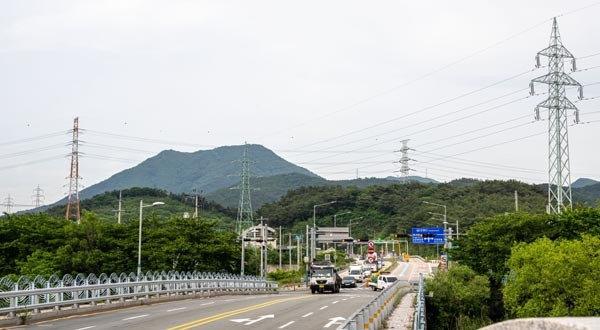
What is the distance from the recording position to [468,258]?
58.9 m

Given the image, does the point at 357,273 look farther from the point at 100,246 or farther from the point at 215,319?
the point at 215,319

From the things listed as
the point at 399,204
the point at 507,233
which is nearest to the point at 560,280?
the point at 507,233

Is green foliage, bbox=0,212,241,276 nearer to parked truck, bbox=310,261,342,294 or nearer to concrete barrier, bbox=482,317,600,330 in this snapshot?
parked truck, bbox=310,261,342,294

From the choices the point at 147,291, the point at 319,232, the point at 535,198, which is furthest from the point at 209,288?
the point at 535,198

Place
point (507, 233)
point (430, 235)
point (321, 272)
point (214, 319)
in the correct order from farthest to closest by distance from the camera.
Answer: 1. point (430, 235)
2. point (507, 233)
3. point (321, 272)
4. point (214, 319)

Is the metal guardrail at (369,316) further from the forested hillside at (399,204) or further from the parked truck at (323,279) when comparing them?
the forested hillside at (399,204)

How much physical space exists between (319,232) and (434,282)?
5026 cm

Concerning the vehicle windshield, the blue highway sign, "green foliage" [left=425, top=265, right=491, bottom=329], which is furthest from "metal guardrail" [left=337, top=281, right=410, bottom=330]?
the blue highway sign

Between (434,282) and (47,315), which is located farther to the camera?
(434,282)

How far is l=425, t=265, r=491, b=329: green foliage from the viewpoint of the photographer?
45.8 m

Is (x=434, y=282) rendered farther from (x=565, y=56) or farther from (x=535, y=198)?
(x=535, y=198)

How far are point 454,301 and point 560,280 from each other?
10576mm

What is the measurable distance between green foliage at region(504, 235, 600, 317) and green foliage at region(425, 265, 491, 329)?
6.19 meters

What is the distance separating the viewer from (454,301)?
46.6m
